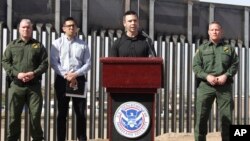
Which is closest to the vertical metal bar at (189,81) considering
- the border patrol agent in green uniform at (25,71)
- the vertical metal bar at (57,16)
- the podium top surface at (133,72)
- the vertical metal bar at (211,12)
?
the vertical metal bar at (211,12)

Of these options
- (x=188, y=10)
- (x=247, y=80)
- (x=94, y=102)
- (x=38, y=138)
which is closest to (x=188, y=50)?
(x=188, y=10)

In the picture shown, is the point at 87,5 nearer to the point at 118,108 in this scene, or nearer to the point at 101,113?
the point at 101,113

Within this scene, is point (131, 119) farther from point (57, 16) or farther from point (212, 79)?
point (57, 16)

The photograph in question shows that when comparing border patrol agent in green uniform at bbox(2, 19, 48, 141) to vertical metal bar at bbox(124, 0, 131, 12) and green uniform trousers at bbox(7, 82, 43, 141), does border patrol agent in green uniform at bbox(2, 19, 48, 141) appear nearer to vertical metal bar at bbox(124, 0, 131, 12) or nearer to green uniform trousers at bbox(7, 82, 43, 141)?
green uniform trousers at bbox(7, 82, 43, 141)

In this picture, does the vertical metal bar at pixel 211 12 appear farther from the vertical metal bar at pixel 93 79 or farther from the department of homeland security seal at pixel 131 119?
the department of homeland security seal at pixel 131 119

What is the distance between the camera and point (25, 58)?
6.43 meters

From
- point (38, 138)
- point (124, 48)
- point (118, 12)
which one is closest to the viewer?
point (124, 48)

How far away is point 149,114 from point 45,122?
446cm

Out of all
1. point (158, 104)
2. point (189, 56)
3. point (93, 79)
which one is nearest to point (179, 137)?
point (158, 104)

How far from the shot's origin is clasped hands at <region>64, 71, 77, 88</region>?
6453mm

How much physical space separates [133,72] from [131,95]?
198mm

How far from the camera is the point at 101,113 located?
966 centimetres

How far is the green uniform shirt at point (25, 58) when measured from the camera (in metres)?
6.41

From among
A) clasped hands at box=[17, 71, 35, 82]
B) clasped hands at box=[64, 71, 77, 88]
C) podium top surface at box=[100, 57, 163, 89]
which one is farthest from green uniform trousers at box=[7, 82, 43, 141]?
podium top surface at box=[100, 57, 163, 89]
